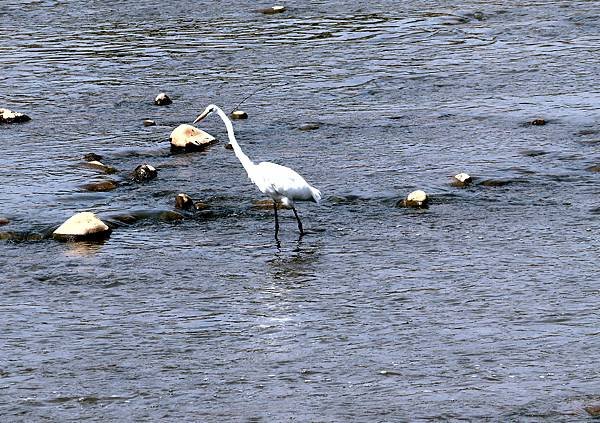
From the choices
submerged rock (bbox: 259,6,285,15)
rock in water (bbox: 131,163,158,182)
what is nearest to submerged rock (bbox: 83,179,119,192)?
rock in water (bbox: 131,163,158,182)

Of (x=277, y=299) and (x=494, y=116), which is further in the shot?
(x=494, y=116)

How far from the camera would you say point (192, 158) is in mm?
16500

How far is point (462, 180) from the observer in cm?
1489

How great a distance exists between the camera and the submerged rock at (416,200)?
14195 mm

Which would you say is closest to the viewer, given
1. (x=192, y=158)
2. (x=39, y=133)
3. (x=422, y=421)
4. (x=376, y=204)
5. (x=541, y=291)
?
(x=422, y=421)

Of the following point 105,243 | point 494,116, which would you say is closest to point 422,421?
point 105,243

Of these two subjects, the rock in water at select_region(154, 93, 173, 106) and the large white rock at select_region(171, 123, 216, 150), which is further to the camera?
the rock in water at select_region(154, 93, 173, 106)

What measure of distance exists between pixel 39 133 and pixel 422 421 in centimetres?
1024

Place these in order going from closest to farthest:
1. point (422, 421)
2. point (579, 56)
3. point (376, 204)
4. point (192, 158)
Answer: point (422, 421) → point (376, 204) → point (192, 158) → point (579, 56)

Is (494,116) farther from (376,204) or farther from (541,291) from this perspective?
(541,291)

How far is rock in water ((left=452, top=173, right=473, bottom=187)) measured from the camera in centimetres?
1490

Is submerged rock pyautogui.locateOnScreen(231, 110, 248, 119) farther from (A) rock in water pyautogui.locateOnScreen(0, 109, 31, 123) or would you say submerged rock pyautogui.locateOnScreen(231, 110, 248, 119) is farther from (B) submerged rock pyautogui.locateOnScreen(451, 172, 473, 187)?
(B) submerged rock pyautogui.locateOnScreen(451, 172, 473, 187)

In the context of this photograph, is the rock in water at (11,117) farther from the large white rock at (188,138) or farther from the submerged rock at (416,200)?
the submerged rock at (416,200)

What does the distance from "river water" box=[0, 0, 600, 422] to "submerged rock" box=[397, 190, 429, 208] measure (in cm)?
17
